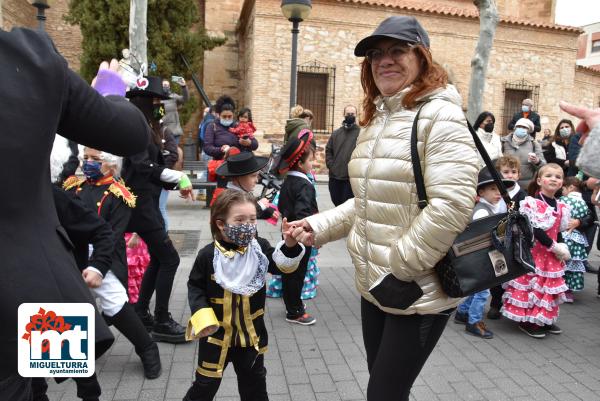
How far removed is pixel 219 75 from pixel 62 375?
19.2m

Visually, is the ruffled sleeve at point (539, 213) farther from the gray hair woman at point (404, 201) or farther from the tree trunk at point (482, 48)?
the tree trunk at point (482, 48)

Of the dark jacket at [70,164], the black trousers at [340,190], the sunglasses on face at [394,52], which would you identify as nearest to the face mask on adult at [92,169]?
the dark jacket at [70,164]

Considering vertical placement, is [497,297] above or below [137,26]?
below

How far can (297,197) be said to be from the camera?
4.50m

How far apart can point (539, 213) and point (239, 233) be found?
120 inches

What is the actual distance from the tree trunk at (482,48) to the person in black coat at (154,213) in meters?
5.92

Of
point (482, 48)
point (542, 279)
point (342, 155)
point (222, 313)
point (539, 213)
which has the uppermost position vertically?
point (482, 48)

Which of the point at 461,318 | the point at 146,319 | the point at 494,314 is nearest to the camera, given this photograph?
the point at 146,319

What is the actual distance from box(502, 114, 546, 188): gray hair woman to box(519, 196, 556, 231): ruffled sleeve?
292 centimetres

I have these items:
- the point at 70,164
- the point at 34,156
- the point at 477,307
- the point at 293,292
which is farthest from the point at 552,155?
A: the point at 34,156

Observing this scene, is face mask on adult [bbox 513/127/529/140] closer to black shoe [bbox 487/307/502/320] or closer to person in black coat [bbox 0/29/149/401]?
black shoe [bbox 487/307/502/320]

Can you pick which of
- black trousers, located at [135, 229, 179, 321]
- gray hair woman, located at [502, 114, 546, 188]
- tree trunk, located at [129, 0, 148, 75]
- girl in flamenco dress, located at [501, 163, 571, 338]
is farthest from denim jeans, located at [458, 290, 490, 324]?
tree trunk, located at [129, 0, 148, 75]

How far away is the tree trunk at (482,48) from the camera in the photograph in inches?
307

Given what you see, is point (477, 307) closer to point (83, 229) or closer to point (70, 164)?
point (83, 229)
